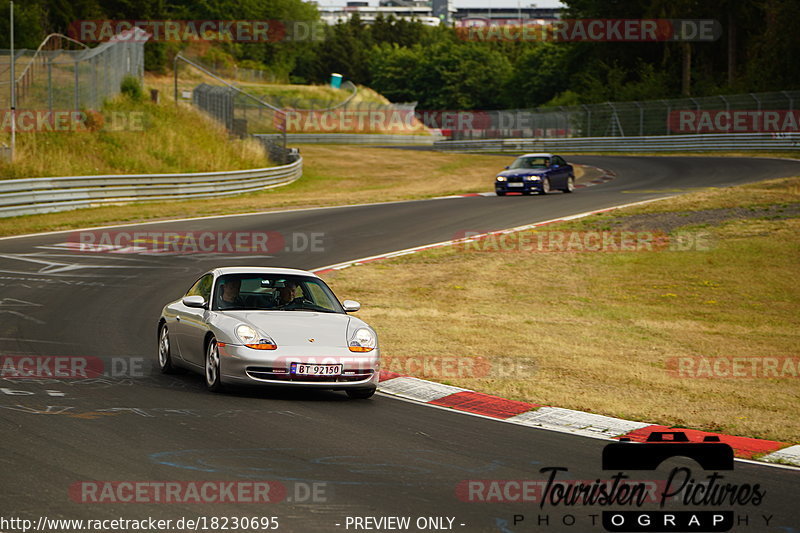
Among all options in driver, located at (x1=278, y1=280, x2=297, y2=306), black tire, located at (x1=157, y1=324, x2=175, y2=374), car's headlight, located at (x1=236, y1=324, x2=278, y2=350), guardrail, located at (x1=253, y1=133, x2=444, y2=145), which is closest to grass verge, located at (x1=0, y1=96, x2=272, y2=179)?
black tire, located at (x1=157, y1=324, x2=175, y2=374)

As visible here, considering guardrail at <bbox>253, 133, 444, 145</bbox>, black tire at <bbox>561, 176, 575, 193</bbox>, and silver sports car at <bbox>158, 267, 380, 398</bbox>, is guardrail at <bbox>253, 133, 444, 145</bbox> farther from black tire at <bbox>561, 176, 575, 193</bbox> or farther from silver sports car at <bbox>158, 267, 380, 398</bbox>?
silver sports car at <bbox>158, 267, 380, 398</bbox>

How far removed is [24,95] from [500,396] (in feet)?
89.7

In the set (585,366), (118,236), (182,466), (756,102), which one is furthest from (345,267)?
(756,102)

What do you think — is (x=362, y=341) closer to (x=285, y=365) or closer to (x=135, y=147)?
(x=285, y=365)

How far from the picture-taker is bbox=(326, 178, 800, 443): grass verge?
11.1 meters

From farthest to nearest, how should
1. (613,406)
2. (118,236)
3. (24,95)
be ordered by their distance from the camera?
(24,95), (118,236), (613,406)

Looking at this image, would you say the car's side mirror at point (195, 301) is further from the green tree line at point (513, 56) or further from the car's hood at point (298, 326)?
the green tree line at point (513, 56)

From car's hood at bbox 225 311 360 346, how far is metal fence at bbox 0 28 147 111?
21.9 meters

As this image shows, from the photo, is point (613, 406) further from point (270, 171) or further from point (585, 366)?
point (270, 171)

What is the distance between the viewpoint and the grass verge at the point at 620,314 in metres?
11.1

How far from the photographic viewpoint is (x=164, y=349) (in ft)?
38.2

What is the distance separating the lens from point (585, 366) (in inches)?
497

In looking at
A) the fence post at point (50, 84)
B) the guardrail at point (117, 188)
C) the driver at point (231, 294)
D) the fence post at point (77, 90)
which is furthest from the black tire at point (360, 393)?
the fence post at point (77, 90)

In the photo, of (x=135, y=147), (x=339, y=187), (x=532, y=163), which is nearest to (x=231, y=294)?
(x=532, y=163)
